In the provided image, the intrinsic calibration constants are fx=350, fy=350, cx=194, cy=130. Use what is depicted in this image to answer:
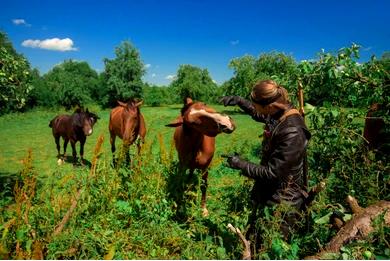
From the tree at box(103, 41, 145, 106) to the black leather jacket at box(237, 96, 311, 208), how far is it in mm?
75987

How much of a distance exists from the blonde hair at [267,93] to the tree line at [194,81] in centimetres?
244

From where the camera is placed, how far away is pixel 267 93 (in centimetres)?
358

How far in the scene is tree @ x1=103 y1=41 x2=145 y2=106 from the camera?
3115 inches

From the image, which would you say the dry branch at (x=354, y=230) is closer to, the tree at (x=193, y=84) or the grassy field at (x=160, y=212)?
the grassy field at (x=160, y=212)

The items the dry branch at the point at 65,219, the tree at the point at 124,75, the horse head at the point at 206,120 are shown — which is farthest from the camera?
the tree at the point at 124,75

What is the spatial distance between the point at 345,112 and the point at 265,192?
2.88m

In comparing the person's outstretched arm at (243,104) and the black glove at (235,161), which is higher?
the person's outstretched arm at (243,104)

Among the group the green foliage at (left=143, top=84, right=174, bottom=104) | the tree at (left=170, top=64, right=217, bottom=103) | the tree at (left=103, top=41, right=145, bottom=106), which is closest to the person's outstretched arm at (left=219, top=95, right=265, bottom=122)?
the tree at (left=170, top=64, right=217, bottom=103)

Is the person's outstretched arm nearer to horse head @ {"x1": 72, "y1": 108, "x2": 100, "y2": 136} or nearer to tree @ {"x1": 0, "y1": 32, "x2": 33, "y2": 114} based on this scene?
tree @ {"x1": 0, "y1": 32, "x2": 33, "y2": 114}

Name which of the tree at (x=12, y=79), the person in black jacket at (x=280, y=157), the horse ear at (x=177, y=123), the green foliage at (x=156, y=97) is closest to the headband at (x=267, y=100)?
the person in black jacket at (x=280, y=157)

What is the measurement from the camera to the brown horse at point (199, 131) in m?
5.07

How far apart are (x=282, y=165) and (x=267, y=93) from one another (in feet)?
2.45

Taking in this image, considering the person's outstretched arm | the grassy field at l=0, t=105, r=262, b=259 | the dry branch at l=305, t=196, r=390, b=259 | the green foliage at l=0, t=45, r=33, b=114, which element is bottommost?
the grassy field at l=0, t=105, r=262, b=259

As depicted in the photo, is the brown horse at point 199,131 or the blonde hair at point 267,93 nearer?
the blonde hair at point 267,93
